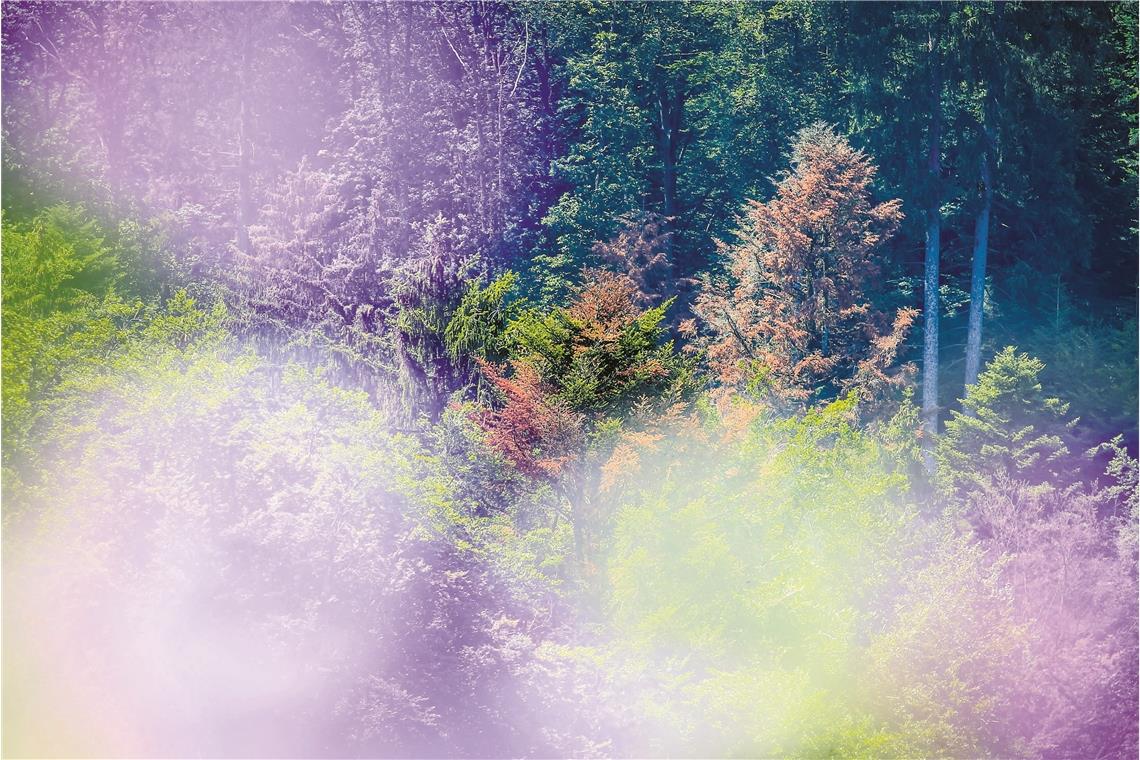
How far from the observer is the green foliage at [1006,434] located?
19219 millimetres

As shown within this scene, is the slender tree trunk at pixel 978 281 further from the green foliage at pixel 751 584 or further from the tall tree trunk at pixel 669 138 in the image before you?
the green foliage at pixel 751 584

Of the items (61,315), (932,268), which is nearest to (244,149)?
(61,315)

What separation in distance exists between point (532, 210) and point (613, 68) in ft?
13.7

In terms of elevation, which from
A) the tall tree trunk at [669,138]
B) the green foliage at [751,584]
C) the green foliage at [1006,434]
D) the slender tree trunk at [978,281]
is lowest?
the green foliage at [751,584]

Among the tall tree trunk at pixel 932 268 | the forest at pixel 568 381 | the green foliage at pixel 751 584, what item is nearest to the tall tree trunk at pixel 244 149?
the forest at pixel 568 381

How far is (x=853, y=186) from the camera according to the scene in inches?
942

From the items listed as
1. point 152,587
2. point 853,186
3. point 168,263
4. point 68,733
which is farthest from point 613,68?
point 68,733

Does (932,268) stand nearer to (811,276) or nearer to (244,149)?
(811,276)

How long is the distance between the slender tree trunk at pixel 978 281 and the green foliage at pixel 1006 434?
5.10 meters

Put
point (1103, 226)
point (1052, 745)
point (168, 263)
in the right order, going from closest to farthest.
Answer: point (1052, 745)
point (1103, 226)
point (168, 263)

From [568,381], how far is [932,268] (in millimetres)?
13101

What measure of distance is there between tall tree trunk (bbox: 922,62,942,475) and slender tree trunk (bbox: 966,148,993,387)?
0.75m

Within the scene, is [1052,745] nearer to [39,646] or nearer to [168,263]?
[39,646]

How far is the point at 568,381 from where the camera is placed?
15.7 metres
